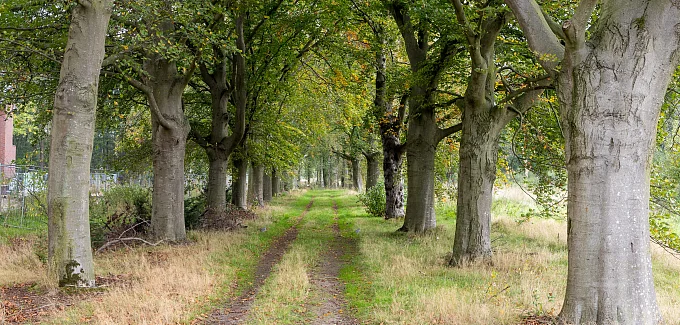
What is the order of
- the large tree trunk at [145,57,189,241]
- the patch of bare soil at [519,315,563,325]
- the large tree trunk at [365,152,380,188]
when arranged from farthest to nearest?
the large tree trunk at [365,152,380,188] → the large tree trunk at [145,57,189,241] → the patch of bare soil at [519,315,563,325]

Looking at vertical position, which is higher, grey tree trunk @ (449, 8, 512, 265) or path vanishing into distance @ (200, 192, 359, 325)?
grey tree trunk @ (449, 8, 512, 265)

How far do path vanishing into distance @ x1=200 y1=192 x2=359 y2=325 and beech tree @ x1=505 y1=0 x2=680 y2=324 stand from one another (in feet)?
10.2

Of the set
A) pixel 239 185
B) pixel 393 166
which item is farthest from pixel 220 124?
pixel 393 166

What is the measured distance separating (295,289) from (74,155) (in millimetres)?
4241

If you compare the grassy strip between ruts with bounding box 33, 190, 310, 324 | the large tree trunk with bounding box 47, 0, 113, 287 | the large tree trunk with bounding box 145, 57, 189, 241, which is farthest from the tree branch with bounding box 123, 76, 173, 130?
the grassy strip between ruts with bounding box 33, 190, 310, 324

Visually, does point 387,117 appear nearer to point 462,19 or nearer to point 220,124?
point 220,124

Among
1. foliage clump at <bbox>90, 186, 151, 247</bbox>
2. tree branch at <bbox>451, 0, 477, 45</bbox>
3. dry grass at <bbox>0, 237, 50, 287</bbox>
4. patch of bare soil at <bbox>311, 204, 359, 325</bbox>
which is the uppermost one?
tree branch at <bbox>451, 0, 477, 45</bbox>

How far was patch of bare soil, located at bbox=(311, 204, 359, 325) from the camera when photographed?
262 inches

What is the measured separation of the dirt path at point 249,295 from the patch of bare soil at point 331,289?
102 cm

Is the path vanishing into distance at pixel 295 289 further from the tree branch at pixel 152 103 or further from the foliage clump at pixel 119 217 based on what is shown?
the tree branch at pixel 152 103

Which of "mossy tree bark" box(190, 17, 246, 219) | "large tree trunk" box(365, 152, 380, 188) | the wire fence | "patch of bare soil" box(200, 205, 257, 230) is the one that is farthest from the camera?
"large tree trunk" box(365, 152, 380, 188)

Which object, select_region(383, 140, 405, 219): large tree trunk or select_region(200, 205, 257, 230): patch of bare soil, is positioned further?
select_region(383, 140, 405, 219): large tree trunk

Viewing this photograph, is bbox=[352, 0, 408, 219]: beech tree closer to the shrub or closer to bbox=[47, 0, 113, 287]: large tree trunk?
the shrub

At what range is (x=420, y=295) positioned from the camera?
7.30m
